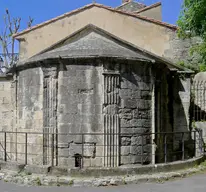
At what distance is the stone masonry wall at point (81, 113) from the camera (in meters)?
10.3

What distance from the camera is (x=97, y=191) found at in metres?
8.02

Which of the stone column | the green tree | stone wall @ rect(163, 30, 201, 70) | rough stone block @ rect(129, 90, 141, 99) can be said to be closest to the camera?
the stone column

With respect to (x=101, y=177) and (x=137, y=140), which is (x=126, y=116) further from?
(x=101, y=177)

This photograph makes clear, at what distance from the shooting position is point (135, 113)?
35.3 ft

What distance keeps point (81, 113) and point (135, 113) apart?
5.44 feet

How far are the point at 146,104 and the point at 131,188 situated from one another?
3474 mm

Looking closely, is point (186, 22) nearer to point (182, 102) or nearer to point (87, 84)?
point (182, 102)

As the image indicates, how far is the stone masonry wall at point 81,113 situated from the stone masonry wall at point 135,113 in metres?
0.72

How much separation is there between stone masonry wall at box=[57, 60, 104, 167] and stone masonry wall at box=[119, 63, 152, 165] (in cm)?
72

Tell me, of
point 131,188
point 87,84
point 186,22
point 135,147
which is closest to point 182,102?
point 186,22

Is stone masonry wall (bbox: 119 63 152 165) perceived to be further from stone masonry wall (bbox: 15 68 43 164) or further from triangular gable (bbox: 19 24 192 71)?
stone masonry wall (bbox: 15 68 43 164)

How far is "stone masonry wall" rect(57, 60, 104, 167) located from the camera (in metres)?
10.3

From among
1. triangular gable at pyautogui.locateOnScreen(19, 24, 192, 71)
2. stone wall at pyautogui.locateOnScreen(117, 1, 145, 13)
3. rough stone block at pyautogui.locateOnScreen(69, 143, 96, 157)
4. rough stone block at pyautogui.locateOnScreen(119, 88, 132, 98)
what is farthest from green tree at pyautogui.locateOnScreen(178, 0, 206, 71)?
stone wall at pyautogui.locateOnScreen(117, 1, 145, 13)

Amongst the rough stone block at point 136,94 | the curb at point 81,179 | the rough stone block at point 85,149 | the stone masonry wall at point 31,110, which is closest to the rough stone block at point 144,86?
the rough stone block at point 136,94
